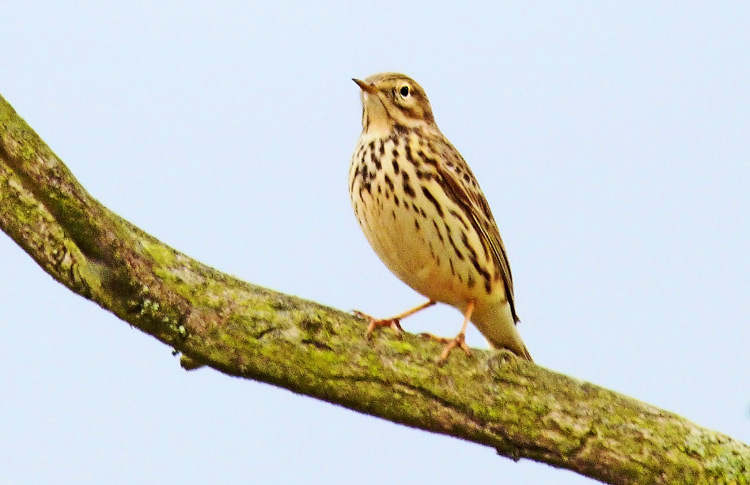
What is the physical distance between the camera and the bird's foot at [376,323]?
5.00m

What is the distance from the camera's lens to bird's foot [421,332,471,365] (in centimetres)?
506

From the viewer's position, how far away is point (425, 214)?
19.5 ft

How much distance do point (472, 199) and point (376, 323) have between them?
1.58 meters

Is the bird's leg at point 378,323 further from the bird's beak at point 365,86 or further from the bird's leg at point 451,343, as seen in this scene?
the bird's beak at point 365,86

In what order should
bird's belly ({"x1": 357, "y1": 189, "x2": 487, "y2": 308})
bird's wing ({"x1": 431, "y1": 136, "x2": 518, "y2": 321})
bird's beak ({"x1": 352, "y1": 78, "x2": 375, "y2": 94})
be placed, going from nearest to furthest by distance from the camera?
1. bird's belly ({"x1": 357, "y1": 189, "x2": 487, "y2": 308})
2. bird's wing ({"x1": 431, "y1": 136, "x2": 518, "y2": 321})
3. bird's beak ({"x1": 352, "y1": 78, "x2": 375, "y2": 94})

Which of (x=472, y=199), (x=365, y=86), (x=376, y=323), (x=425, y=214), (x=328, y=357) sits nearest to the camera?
(x=328, y=357)

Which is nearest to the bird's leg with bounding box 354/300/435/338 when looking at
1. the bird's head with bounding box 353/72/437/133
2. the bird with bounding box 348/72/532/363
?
the bird with bounding box 348/72/532/363

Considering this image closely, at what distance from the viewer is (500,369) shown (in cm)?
508

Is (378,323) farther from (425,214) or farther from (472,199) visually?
(472,199)

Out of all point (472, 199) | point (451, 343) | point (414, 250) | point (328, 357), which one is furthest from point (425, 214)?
point (328, 357)

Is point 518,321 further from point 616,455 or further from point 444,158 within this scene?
point 616,455

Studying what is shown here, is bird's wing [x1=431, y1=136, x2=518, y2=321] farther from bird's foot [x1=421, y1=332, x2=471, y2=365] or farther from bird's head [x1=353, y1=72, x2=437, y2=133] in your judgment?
bird's foot [x1=421, y1=332, x2=471, y2=365]

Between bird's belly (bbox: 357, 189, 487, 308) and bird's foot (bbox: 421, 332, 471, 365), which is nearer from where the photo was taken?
bird's foot (bbox: 421, 332, 471, 365)

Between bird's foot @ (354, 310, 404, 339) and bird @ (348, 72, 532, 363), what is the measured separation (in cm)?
26
